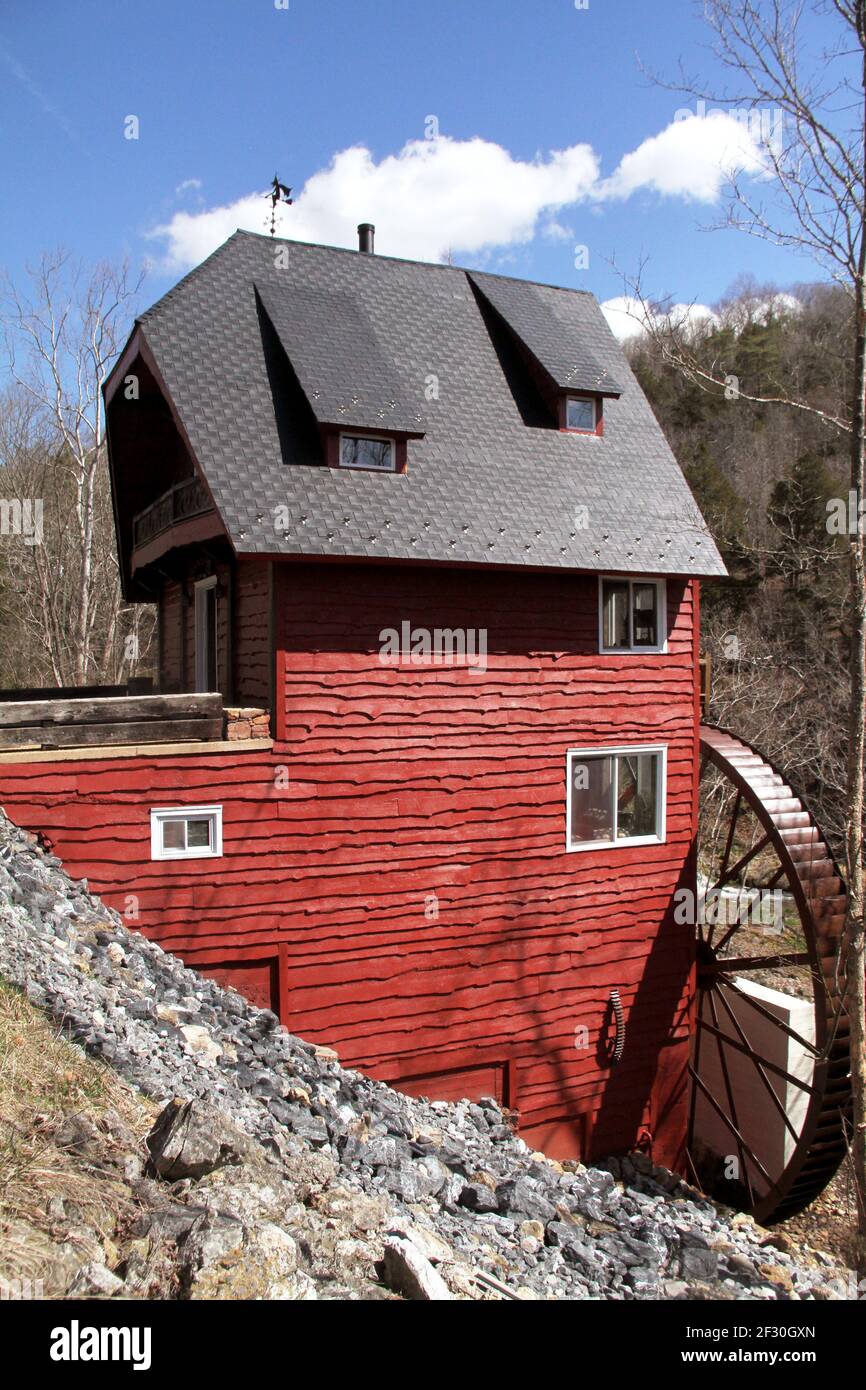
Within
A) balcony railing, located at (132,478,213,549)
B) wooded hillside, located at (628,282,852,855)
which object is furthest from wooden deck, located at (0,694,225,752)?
wooded hillside, located at (628,282,852,855)

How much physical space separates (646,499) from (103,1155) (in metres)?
9.04

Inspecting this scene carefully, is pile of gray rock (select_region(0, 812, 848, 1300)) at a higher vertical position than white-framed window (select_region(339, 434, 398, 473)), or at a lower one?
lower

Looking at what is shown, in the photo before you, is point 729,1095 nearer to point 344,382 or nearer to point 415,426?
point 415,426

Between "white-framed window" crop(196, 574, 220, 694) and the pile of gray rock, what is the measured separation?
422 cm

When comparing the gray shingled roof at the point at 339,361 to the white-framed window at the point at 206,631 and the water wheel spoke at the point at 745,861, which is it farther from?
the water wheel spoke at the point at 745,861

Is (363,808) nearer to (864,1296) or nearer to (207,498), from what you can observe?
(207,498)

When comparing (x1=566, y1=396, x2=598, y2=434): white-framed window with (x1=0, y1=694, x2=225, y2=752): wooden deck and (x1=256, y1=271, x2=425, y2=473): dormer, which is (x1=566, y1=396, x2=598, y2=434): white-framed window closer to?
(x1=256, y1=271, x2=425, y2=473): dormer

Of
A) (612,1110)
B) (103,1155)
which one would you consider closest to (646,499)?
(612,1110)

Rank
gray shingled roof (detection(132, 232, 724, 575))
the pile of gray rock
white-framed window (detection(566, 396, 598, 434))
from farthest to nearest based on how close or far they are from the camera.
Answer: white-framed window (detection(566, 396, 598, 434)), gray shingled roof (detection(132, 232, 724, 575)), the pile of gray rock

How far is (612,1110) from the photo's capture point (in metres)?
10.4

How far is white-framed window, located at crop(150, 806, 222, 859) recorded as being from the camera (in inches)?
317

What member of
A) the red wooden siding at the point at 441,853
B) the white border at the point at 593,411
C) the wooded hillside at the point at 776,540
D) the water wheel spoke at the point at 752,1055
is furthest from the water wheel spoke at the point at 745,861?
the white border at the point at 593,411

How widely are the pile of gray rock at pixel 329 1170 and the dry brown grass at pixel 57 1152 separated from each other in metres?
0.23
